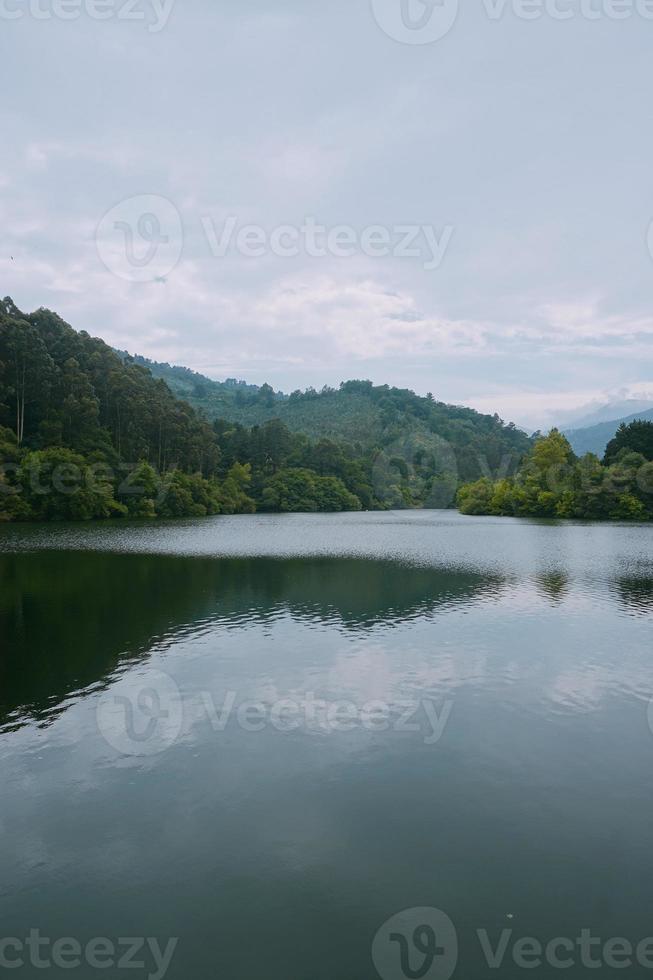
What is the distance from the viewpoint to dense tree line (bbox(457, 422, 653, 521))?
76250 millimetres

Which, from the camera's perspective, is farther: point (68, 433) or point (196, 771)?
point (68, 433)

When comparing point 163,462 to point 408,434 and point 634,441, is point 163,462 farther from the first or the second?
point 408,434

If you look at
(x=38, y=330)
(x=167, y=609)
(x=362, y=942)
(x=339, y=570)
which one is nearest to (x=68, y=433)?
(x=38, y=330)

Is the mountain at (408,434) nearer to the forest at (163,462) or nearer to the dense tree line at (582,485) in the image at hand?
the forest at (163,462)

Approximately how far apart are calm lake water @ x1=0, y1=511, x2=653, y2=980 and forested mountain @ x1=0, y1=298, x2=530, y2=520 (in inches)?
1719

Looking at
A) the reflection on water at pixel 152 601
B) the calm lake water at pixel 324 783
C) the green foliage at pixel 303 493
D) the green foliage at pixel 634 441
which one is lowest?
the calm lake water at pixel 324 783

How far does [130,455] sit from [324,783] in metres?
78.3

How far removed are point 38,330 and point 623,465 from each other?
245ft

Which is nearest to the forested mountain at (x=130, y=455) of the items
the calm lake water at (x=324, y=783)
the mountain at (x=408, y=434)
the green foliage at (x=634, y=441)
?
the mountain at (x=408, y=434)

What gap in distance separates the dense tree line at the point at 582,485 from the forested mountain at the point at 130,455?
31534mm

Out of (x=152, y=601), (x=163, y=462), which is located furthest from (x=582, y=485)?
(x=152, y=601)

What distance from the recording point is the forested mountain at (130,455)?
64.6 meters

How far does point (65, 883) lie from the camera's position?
7.90 metres

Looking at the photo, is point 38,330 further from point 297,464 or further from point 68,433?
point 297,464
